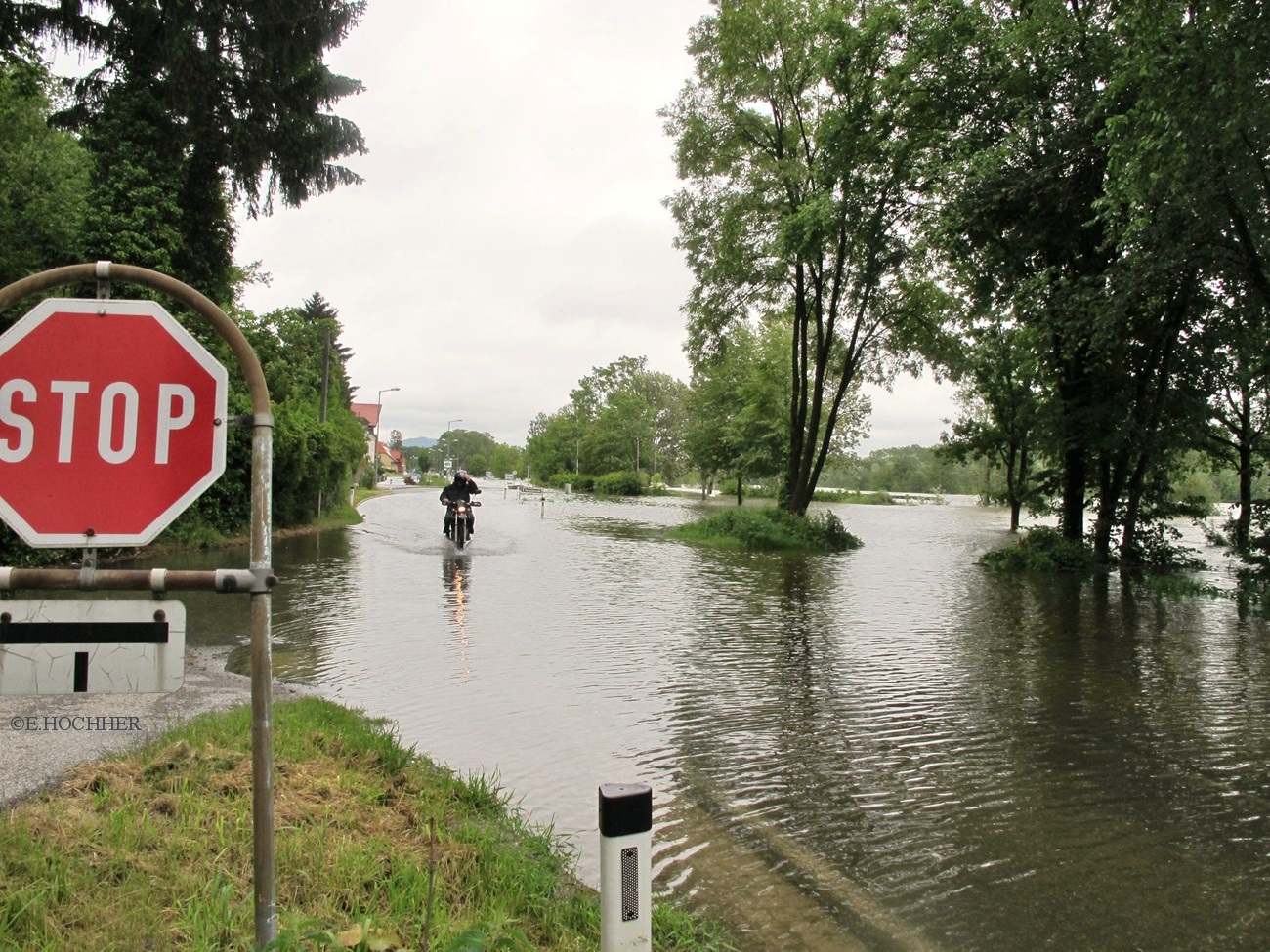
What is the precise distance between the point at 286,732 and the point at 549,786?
1.57 meters

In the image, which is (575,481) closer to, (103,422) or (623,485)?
(623,485)

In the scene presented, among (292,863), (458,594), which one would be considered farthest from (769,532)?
(292,863)

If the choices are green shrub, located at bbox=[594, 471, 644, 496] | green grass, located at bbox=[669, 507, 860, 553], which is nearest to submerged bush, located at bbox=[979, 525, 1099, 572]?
green grass, located at bbox=[669, 507, 860, 553]

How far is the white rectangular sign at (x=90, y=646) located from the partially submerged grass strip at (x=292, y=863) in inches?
34.5

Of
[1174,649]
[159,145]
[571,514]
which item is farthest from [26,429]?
[571,514]

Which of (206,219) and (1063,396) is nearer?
(206,219)

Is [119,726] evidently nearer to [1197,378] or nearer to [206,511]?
[206,511]

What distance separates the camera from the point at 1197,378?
19.2 metres

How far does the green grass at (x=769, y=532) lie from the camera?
24344 mm

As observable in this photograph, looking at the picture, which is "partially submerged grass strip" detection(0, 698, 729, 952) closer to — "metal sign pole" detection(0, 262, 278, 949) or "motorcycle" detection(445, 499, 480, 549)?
"metal sign pole" detection(0, 262, 278, 949)

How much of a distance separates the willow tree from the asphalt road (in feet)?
58.8

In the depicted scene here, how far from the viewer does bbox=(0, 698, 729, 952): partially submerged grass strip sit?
295cm

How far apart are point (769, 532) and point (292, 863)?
71.3 feet

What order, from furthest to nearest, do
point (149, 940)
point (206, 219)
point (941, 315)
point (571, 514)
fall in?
1. point (571, 514)
2. point (941, 315)
3. point (206, 219)
4. point (149, 940)
